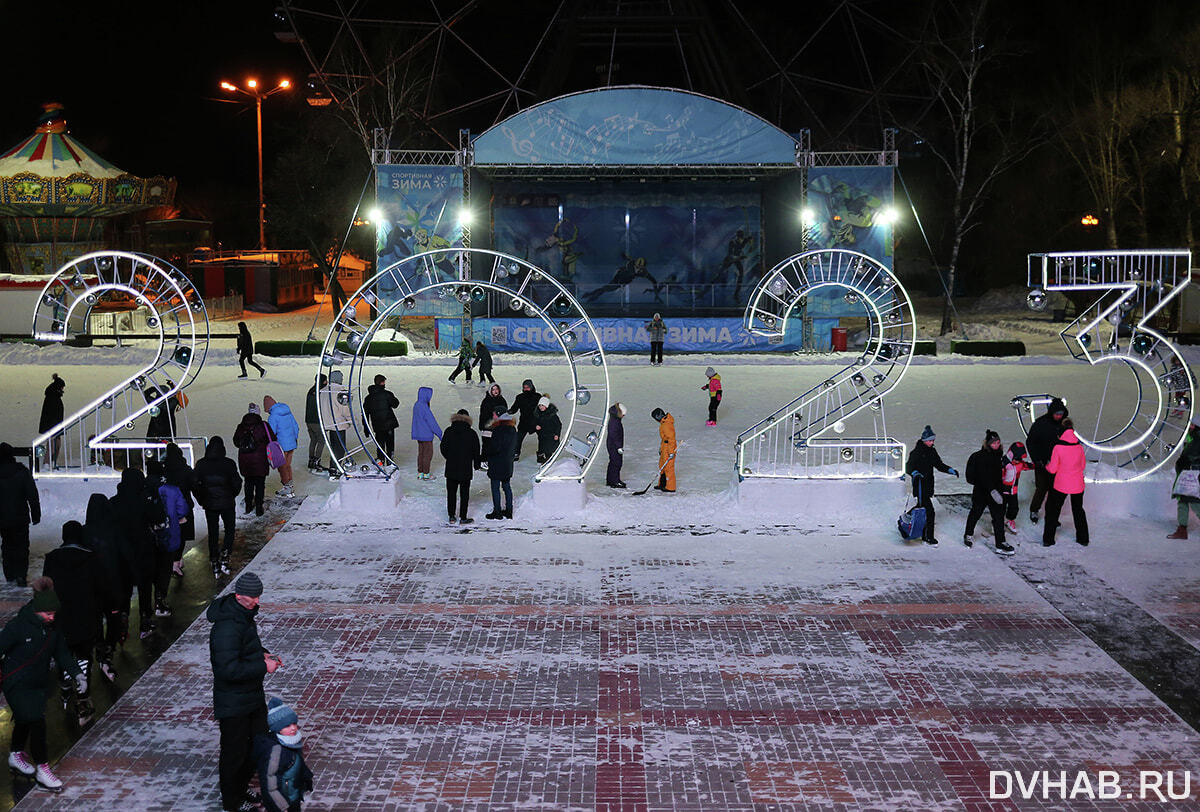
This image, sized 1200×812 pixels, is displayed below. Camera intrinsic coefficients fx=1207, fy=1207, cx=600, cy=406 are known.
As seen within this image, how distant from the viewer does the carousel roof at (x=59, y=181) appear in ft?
137

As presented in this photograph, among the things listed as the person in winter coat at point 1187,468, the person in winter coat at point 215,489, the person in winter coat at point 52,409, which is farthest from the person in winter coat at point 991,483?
the person in winter coat at point 52,409

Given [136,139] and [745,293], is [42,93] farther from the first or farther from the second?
[745,293]

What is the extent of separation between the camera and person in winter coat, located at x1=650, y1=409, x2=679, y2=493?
15570mm

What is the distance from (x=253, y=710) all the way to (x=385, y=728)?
1.54 m

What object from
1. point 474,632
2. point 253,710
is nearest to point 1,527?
point 474,632

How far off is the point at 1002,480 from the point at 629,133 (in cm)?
2122

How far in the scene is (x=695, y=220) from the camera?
39094 millimetres

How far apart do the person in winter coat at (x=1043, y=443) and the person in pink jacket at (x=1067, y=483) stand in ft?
1.07

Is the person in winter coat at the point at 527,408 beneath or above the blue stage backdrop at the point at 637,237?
beneath

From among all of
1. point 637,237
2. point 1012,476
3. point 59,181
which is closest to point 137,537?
point 1012,476

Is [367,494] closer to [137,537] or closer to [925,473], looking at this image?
[137,537]

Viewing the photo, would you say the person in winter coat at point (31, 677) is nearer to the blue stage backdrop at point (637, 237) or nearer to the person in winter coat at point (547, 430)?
the person in winter coat at point (547, 430)

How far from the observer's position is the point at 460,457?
46.3ft

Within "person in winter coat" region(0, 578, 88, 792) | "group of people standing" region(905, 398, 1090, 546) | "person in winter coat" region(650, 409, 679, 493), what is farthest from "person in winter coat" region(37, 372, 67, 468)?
"group of people standing" region(905, 398, 1090, 546)
